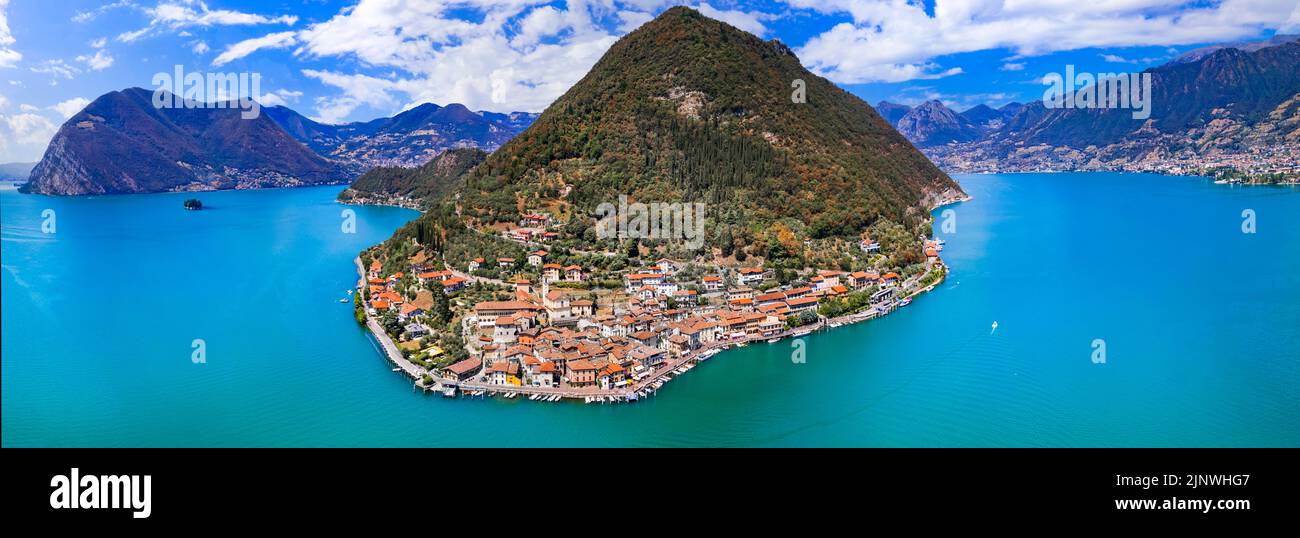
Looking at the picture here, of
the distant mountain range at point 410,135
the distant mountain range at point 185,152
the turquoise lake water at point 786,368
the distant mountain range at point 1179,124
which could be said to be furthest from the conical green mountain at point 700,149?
the distant mountain range at point 410,135

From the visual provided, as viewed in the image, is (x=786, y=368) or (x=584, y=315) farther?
(x=584, y=315)

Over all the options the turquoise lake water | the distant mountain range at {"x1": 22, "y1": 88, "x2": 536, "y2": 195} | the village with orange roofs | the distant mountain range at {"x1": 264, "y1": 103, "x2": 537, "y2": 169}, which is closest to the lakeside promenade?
the village with orange roofs

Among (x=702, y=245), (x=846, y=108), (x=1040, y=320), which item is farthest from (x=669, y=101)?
(x=1040, y=320)

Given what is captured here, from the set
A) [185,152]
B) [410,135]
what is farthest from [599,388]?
[410,135]

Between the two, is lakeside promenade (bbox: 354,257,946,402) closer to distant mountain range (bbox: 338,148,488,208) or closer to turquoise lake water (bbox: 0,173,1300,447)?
turquoise lake water (bbox: 0,173,1300,447)

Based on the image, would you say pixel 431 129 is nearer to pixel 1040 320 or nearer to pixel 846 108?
pixel 846 108

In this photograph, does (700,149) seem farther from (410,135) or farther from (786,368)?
(410,135)
